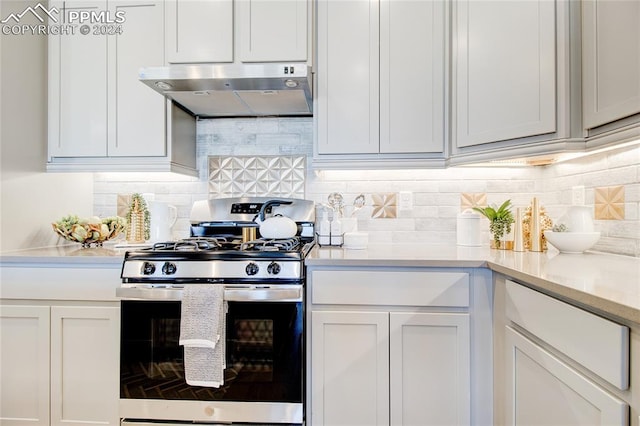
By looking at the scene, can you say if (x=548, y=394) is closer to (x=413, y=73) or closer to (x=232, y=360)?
(x=232, y=360)

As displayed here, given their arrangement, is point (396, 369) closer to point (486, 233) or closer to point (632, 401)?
point (632, 401)

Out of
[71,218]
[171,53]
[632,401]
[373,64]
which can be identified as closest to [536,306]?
[632,401]

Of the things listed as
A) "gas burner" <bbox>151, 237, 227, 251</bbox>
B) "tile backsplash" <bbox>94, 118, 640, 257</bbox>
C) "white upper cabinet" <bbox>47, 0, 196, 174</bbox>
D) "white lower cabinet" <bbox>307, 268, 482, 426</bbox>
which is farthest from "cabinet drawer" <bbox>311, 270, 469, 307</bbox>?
"white upper cabinet" <bbox>47, 0, 196, 174</bbox>

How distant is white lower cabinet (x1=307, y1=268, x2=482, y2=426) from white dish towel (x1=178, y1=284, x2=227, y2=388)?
39 cm

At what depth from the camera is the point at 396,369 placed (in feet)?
4.86

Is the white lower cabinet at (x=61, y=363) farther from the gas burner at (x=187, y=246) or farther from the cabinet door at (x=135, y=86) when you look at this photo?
the cabinet door at (x=135, y=86)

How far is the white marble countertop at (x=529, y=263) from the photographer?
2.71 ft

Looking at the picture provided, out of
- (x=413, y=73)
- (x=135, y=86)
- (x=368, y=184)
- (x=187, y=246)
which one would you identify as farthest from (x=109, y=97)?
(x=413, y=73)

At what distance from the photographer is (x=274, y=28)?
1873mm

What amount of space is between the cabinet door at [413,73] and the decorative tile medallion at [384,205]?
1.26 ft

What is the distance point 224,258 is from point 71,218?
1087 mm

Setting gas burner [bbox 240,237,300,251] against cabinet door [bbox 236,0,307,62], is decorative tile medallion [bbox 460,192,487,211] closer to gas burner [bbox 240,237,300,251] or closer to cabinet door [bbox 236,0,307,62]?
gas burner [bbox 240,237,300,251]

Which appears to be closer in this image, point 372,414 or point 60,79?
Answer: point 372,414

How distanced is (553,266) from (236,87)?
159 centimetres
